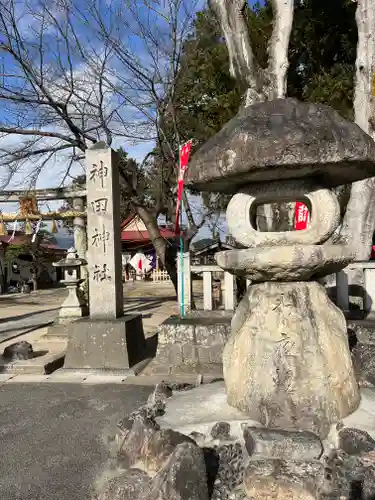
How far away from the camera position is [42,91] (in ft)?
32.8

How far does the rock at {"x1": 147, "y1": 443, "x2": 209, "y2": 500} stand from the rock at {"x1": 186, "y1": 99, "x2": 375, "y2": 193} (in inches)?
73.5

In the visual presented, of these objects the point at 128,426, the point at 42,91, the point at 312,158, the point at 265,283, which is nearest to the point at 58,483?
the point at 128,426

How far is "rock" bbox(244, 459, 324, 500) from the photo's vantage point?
7.77ft

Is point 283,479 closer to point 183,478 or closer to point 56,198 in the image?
point 183,478

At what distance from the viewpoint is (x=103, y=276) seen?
6.44m

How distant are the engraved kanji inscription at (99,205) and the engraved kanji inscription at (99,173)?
0.83 ft

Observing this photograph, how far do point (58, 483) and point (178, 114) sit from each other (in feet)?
35.7

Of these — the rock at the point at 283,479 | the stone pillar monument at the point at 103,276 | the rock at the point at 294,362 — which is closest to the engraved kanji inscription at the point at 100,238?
the stone pillar monument at the point at 103,276

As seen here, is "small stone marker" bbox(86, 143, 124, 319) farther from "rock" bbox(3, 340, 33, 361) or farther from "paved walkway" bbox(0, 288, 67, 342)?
"paved walkway" bbox(0, 288, 67, 342)

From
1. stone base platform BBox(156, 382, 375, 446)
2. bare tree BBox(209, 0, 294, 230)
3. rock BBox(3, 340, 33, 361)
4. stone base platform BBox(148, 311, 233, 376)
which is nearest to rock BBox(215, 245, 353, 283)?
stone base platform BBox(156, 382, 375, 446)

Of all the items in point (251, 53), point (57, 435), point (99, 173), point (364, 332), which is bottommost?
point (57, 435)

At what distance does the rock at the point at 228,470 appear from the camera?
255cm

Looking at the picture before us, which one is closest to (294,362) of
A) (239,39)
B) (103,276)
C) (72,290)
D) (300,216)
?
(103,276)

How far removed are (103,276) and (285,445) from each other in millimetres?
4398
